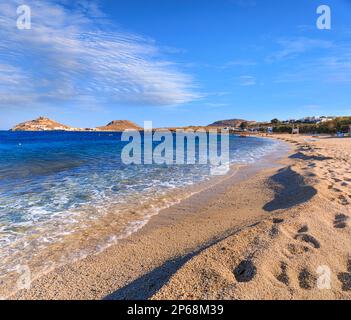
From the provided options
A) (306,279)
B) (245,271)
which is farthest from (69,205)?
(306,279)

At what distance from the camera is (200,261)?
4.65 m

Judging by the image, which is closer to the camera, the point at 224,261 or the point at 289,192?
the point at 224,261

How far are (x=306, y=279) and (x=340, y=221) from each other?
9.45ft

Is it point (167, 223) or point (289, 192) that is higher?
point (289, 192)

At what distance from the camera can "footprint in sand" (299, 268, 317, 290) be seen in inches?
154

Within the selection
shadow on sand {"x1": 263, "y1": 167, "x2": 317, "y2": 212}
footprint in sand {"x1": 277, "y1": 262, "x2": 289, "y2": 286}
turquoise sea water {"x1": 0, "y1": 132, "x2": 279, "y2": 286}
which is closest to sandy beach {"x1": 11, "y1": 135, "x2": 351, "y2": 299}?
footprint in sand {"x1": 277, "y1": 262, "x2": 289, "y2": 286}

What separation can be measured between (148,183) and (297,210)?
25.0 feet

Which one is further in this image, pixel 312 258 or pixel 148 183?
pixel 148 183

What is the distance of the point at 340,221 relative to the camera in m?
6.38

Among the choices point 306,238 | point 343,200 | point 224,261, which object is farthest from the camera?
point 343,200

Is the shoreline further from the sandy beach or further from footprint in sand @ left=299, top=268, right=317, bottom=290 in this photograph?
footprint in sand @ left=299, top=268, right=317, bottom=290

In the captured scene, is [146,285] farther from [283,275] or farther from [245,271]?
[283,275]
